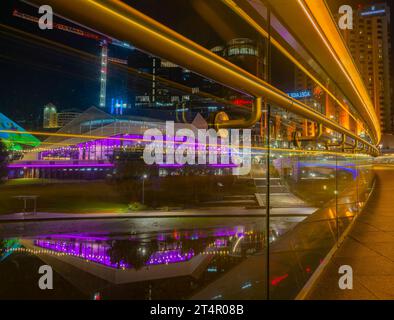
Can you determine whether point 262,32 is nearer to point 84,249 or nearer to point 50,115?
point 84,249

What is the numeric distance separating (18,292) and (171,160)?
1380 inches

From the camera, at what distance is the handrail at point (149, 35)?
0.85m

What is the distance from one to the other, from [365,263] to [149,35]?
123 inches

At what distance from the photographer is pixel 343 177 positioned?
12695 mm

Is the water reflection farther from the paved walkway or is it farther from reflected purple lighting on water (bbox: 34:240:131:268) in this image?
the paved walkway

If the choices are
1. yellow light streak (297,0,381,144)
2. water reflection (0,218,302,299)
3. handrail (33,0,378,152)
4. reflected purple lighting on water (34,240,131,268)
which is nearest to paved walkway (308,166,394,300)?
handrail (33,0,378,152)

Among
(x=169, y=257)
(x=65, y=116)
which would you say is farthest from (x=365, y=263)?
(x=65, y=116)

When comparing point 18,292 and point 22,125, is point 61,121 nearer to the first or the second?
point 22,125

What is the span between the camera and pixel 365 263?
309cm

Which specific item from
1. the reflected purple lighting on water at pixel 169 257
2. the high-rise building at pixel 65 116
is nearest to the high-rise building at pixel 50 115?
the high-rise building at pixel 65 116

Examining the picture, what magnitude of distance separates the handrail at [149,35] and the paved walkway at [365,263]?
1872 millimetres

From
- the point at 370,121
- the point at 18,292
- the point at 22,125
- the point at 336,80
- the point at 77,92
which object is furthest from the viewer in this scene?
the point at 77,92

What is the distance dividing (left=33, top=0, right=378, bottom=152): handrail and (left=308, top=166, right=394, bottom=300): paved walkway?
6.14 feet
